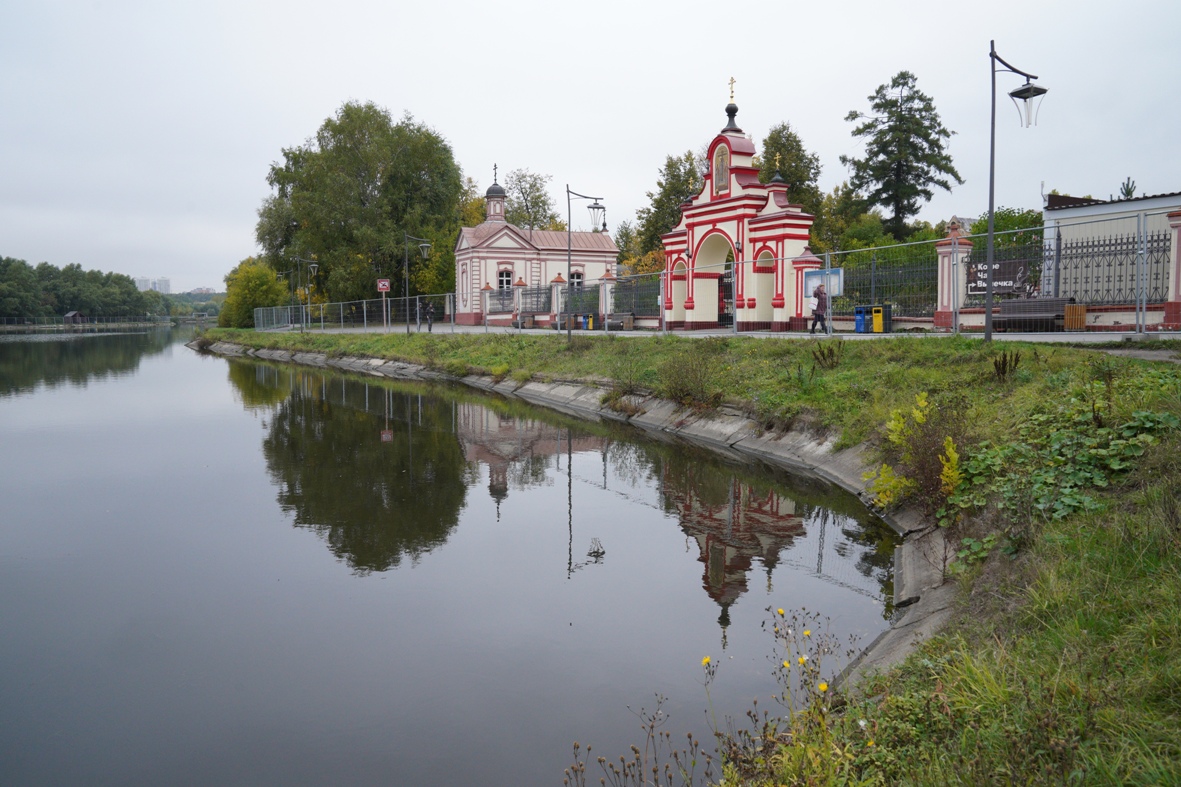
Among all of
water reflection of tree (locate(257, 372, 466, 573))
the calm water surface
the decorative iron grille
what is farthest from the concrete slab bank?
the decorative iron grille

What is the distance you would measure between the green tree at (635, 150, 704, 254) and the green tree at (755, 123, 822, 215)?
180 inches

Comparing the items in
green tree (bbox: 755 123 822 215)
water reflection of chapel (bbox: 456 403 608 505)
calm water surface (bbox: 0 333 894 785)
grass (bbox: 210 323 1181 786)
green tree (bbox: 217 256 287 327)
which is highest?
green tree (bbox: 755 123 822 215)

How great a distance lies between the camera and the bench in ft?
57.0

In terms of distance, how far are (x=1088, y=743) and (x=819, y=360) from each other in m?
13.2

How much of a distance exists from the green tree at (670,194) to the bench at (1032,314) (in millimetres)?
35739

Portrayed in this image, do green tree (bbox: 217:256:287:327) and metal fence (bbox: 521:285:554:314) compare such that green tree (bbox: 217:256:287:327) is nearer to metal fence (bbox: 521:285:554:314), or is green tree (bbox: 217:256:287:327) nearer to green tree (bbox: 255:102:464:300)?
green tree (bbox: 255:102:464:300)

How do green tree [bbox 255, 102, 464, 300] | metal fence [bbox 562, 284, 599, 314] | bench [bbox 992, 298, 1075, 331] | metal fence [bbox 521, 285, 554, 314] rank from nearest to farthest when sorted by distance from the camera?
bench [bbox 992, 298, 1075, 331], metal fence [bbox 562, 284, 599, 314], metal fence [bbox 521, 285, 554, 314], green tree [bbox 255, 102, 464, 300]

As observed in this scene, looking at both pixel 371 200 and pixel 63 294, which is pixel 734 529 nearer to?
pixel 371 200

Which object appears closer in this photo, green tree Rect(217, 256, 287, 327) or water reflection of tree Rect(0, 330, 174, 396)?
water reflection of tree Rect(0, 330, 174, 396)

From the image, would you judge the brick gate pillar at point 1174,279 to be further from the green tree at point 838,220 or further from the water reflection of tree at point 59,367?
the green tree at point 838,220

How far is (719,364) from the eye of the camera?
18.4 meters

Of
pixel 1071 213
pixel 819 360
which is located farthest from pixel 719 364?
pixel 1071 213

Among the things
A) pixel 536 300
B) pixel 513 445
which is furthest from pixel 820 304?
pixel 536 300

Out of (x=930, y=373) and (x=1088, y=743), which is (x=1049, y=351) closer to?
(x=930, y=373)
